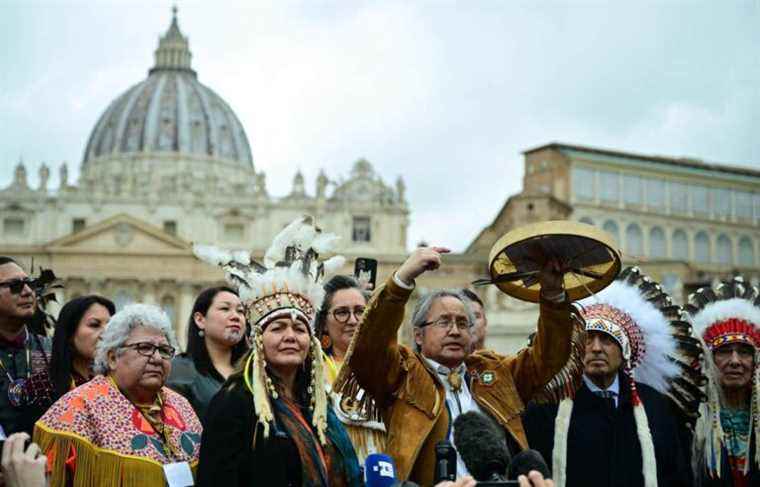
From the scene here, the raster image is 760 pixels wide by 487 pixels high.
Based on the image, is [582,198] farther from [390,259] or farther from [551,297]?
[551,297]

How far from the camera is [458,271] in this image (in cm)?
5647

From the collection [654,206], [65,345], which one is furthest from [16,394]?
[654,206]

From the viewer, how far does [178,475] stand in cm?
504

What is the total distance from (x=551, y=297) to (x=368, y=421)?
1103mm

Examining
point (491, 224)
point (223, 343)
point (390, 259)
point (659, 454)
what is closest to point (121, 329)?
point (223, 343)

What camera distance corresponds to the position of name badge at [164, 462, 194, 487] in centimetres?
502

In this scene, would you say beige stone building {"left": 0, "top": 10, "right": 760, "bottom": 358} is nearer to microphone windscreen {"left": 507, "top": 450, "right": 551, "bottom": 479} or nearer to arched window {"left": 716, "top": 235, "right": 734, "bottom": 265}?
arched window {"left": 716, "top": 235, "right": 734, "bottom": 265}

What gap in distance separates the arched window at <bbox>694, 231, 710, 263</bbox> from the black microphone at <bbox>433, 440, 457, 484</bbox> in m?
57.3

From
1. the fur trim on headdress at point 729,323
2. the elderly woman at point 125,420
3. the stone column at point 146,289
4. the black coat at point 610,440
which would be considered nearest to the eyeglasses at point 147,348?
the elderly woman at point 125,420

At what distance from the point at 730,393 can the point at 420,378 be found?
7.91ft

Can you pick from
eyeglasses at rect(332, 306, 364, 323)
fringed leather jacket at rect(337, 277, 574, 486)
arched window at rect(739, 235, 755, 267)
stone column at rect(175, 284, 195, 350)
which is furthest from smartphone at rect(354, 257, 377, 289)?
arched window at rect(739, 235, 755, 267)

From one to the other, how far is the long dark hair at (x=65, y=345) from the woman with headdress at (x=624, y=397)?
2419 millimetres

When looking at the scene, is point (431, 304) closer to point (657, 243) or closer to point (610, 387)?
point (610, 387)

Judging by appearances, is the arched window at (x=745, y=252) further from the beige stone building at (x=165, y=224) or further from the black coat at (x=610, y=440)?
the black coat at (x=610, y=440)
